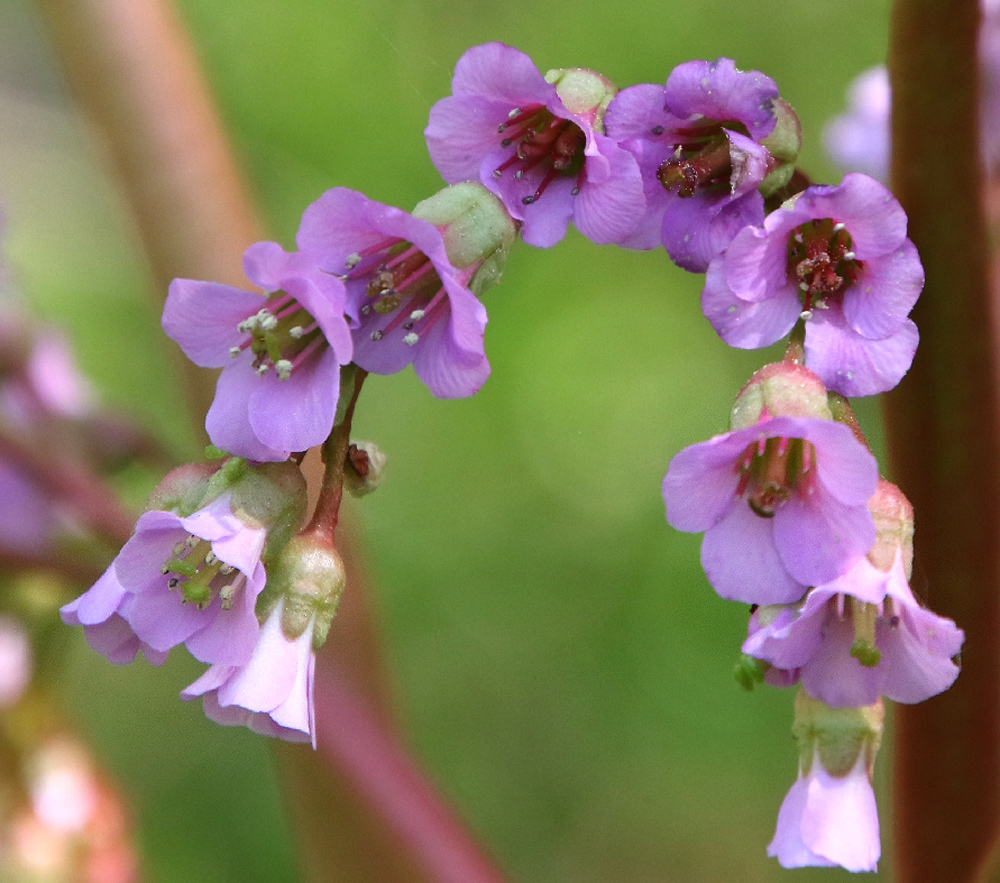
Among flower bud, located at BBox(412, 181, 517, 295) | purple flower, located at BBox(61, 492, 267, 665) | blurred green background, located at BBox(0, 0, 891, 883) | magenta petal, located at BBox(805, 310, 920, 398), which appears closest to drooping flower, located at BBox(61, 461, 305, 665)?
purple flower, located at BBox(61, 492, 267, 665)

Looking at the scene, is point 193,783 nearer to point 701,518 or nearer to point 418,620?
point 418,620

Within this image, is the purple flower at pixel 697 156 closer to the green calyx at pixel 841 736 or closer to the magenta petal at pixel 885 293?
the magenta petal at pixel 885 293

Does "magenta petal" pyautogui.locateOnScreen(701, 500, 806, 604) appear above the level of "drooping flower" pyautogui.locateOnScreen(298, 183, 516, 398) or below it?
below

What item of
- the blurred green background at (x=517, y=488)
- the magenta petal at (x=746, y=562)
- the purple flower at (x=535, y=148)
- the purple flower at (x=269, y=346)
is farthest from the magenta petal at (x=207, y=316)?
the blurred green background at (x=517, y=488)

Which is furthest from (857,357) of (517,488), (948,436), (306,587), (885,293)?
(517,488)

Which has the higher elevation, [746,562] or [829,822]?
[746,562]

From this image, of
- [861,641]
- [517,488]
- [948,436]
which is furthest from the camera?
[517,488]

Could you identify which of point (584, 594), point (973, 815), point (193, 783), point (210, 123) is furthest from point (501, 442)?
point (973, 815)

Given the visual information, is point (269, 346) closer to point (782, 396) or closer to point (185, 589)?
point (185, 589)

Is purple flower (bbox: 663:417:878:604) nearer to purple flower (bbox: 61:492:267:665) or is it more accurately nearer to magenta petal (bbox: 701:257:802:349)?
magenta petal (bbox: 701:257:802:349)
